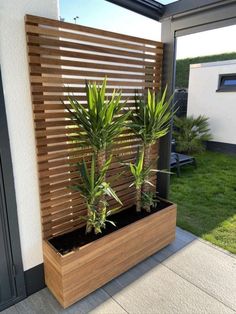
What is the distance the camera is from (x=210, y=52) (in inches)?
302

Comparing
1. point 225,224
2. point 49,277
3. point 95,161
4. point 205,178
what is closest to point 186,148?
point 205,178

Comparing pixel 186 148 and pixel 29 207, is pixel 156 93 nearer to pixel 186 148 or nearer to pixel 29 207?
pixel 29 207

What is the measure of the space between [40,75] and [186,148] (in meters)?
5.20

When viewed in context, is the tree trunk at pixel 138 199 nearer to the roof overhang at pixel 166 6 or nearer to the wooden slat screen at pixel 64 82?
the wooden slat screen at pixel 64 82

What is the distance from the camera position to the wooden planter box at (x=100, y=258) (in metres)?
1.78

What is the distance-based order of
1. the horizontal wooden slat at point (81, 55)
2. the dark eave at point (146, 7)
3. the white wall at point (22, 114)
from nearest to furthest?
the white wall at point (22, 114)
the horizontal wooden slat at point (81, 55)
the dark eave at point (146, 7)

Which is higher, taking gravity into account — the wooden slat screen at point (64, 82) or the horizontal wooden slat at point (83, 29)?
the horizontal wooden slat at point (83, 29)

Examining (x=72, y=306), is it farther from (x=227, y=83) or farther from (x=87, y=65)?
(x=227, y=83)

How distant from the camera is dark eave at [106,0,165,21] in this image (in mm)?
2189

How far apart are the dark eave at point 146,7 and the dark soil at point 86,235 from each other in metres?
2.03

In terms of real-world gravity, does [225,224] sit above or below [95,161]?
below

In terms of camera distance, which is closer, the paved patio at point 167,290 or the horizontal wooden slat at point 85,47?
the horizontal wooden slat at point 85,47

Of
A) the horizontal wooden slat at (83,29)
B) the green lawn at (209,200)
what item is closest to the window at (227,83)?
the green lawn at (209,200)

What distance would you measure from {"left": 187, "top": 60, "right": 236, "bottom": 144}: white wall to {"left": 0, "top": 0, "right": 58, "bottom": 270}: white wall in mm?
5986
